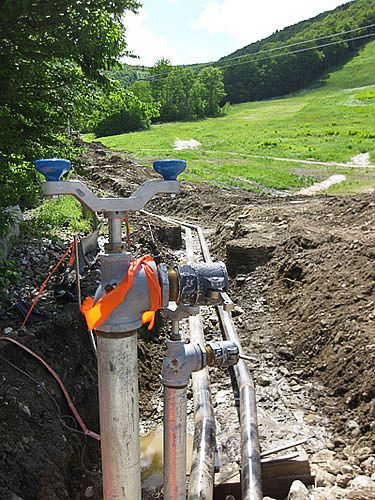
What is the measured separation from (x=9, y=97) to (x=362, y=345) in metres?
5.24

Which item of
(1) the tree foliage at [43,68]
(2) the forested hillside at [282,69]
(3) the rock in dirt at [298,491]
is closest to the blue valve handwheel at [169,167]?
(3) the rock in dirt at [298,491]

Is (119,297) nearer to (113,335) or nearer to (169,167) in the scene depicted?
(113,335)

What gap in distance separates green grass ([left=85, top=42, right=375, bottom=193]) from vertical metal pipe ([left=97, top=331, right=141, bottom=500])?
20.3 metres

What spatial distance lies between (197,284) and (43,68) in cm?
496

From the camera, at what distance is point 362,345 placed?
5.73 m

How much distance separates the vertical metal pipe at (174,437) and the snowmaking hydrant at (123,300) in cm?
22

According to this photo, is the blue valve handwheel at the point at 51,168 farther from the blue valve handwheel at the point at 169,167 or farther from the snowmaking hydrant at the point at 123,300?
the blue valve handwheel at the point at 169,167

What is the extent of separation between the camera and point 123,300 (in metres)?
2.05

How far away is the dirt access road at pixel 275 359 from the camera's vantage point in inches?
153

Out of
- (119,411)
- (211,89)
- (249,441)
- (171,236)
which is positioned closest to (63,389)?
(249,441)

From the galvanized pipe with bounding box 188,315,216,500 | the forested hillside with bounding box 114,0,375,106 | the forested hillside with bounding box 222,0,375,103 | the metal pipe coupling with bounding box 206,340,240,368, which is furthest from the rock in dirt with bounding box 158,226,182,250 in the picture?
the forested hillside with bounding box 222,0,375,103

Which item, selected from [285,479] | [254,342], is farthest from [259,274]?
[285,479]

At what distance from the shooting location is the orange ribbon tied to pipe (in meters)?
2.03

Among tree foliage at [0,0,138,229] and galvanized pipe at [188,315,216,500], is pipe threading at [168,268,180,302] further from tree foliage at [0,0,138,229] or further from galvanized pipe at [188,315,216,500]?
tree foliage at [0,0,138,229]
